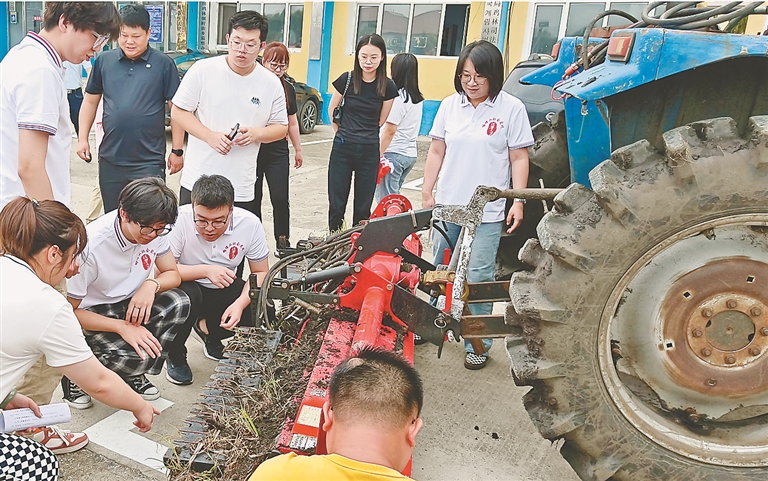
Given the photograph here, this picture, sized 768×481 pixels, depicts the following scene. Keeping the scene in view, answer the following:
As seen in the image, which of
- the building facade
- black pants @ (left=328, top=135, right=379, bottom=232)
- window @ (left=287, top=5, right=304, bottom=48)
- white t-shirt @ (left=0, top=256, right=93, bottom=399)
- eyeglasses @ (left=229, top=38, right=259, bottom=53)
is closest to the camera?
white t-shirt @ (left=0, top=256, right=93, bottom=399)

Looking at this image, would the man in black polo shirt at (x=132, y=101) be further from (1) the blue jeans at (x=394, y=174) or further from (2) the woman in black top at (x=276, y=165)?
(1) the blue jeans at (x=394, y=174)

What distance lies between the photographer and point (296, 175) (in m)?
7.94

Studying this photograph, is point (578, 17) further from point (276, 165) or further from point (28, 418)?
point (28, 418)

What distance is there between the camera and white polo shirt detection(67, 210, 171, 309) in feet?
8.70

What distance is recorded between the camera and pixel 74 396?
281 centimetres

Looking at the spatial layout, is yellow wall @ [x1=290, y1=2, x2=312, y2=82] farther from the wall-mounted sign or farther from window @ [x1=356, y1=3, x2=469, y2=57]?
the wall-mounted sign

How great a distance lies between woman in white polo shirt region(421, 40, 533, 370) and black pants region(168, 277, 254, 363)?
113 cm

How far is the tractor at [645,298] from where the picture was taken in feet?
6.59

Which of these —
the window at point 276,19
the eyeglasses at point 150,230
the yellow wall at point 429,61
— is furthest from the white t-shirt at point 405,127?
the window at point 276,19

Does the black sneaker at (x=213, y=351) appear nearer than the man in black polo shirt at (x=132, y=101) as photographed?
Yes

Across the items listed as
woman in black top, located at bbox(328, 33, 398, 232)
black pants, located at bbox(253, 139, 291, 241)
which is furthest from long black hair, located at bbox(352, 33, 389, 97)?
black pants, located at bbox(253, 139, 291, 241)

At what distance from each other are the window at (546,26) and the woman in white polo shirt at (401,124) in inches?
233

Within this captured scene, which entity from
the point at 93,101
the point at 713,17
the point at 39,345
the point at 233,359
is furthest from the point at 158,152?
the point at 713,17

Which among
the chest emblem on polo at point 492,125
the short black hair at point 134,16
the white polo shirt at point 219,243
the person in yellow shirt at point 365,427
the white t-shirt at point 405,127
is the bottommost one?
the white polo shirt at point 219,243
